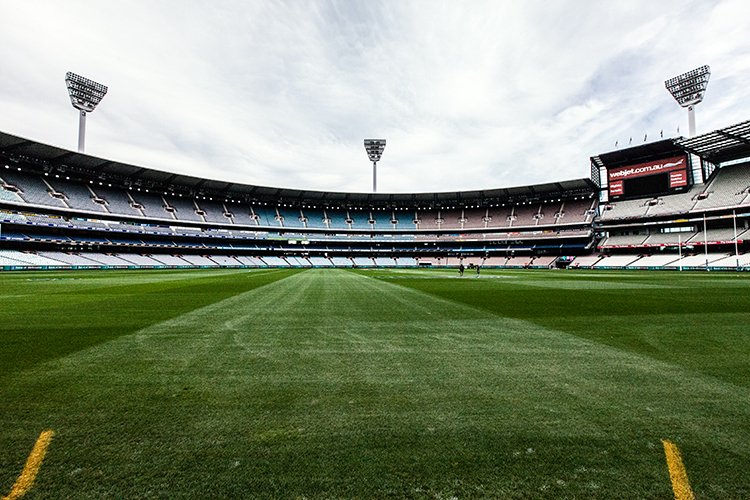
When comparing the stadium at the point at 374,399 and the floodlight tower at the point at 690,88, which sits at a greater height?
the floodlight tower at the point at 690,88

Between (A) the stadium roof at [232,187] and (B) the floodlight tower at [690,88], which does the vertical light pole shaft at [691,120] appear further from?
(A) the stadium roof at [232,187]

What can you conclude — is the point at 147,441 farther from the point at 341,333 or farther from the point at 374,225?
the point at 374,225

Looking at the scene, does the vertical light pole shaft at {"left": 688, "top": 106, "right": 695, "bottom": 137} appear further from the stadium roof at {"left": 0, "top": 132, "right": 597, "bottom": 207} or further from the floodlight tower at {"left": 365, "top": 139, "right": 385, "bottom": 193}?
the floodlight tower at {"left": 365, "top": 139, "right": 385, "bottom": 193}

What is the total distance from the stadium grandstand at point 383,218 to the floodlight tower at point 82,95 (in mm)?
6277

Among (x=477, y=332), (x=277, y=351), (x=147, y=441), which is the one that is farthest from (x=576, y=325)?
(x=147, y=441)

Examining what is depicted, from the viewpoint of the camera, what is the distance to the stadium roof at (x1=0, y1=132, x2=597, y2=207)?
160ft

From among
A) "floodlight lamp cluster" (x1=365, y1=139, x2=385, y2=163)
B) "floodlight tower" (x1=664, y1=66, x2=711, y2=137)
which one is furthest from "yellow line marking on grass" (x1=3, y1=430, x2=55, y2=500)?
"floodlight lamp cluster" (x1=365, y1=139, x2=385, y2=163)

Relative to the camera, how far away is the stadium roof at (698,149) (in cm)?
4378

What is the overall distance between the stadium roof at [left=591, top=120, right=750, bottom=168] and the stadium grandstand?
0.20 metres

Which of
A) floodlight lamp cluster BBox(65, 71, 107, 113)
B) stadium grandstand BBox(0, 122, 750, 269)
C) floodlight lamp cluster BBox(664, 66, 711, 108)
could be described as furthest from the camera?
floodlight lamp cluster BBox(65, 71, 107, 113)

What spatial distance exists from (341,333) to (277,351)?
1460mm

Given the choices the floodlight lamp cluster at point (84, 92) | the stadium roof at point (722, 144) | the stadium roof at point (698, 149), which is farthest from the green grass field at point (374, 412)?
the floodlight lamp cluster at point (84, 92)

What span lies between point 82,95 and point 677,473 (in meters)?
72.5

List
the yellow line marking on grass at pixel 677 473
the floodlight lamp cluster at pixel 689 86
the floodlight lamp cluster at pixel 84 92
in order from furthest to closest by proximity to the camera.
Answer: the floodlight lamp cluster at pixel 84 92 < the floodlight lamp cluster at pixel 689 86 < the yellow line marking on grass at pixel 677 473
